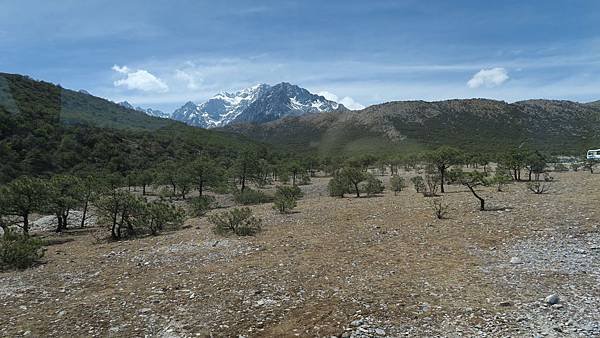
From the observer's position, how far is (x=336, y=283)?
10.2 metres

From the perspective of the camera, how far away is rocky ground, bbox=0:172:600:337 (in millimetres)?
7883

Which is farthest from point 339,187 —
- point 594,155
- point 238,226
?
point 594,155

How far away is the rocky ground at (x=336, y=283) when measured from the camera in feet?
25.9

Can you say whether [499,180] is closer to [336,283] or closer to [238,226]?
[238,226]

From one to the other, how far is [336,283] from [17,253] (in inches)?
460

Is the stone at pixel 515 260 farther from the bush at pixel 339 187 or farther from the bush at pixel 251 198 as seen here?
the bush at pixel 251 198

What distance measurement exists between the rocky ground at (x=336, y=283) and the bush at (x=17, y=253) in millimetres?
642

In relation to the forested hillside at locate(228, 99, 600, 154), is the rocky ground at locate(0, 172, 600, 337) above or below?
below

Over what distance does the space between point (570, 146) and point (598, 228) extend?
13354cm

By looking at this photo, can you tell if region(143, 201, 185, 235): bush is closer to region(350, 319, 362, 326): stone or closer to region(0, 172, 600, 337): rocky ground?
region(0, 172, 600, 337): rocky ground

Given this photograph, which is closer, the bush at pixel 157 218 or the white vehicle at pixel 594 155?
the bush at pixel 157 218

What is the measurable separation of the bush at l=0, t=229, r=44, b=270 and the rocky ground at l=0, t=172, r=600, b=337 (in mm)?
642

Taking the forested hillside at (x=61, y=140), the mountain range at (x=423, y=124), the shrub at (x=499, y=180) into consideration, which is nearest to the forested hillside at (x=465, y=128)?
the mountain range at (x=423, y=124)

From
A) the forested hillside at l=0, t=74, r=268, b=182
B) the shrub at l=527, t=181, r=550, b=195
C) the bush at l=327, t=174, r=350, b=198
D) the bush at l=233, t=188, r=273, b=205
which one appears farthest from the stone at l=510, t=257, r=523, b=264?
the forested hillside at l=0, t=74, r=268, b=182
